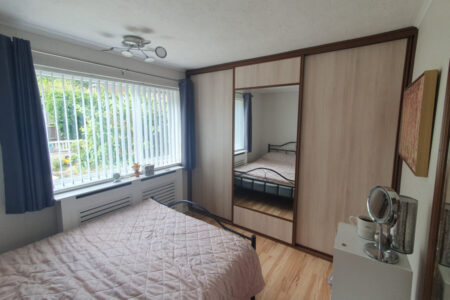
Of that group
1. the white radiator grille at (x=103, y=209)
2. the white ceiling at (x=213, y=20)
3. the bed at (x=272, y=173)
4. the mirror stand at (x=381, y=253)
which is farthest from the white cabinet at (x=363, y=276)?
the white radiator grille at (x=103, y=209)

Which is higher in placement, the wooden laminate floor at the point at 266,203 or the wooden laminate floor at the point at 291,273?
the wooden laminate floor at the point at 266,203

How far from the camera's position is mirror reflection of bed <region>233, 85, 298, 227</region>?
2592 mm

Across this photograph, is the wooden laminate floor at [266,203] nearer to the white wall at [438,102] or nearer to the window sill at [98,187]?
the window sill at [98,187]

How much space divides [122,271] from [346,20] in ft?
8.37

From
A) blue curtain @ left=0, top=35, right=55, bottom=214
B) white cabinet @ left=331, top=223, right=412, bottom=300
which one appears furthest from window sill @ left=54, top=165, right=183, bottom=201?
white cabinet @ left=331, top=223, right=412, bottom=300

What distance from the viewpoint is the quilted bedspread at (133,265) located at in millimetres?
1283

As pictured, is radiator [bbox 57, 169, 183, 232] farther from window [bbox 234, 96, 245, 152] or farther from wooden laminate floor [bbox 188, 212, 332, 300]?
wooden laminate floor [bbox 188, 212, 332, 300]

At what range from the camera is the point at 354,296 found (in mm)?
1336

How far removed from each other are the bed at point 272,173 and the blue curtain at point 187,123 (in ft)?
2.67

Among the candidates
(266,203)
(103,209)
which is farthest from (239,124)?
(103,209)

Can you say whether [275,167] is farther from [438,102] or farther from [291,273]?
[438,102]

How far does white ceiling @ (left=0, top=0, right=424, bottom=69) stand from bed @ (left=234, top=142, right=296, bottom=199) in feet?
4.12

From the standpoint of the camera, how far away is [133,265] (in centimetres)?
151

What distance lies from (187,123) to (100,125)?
1241mm
